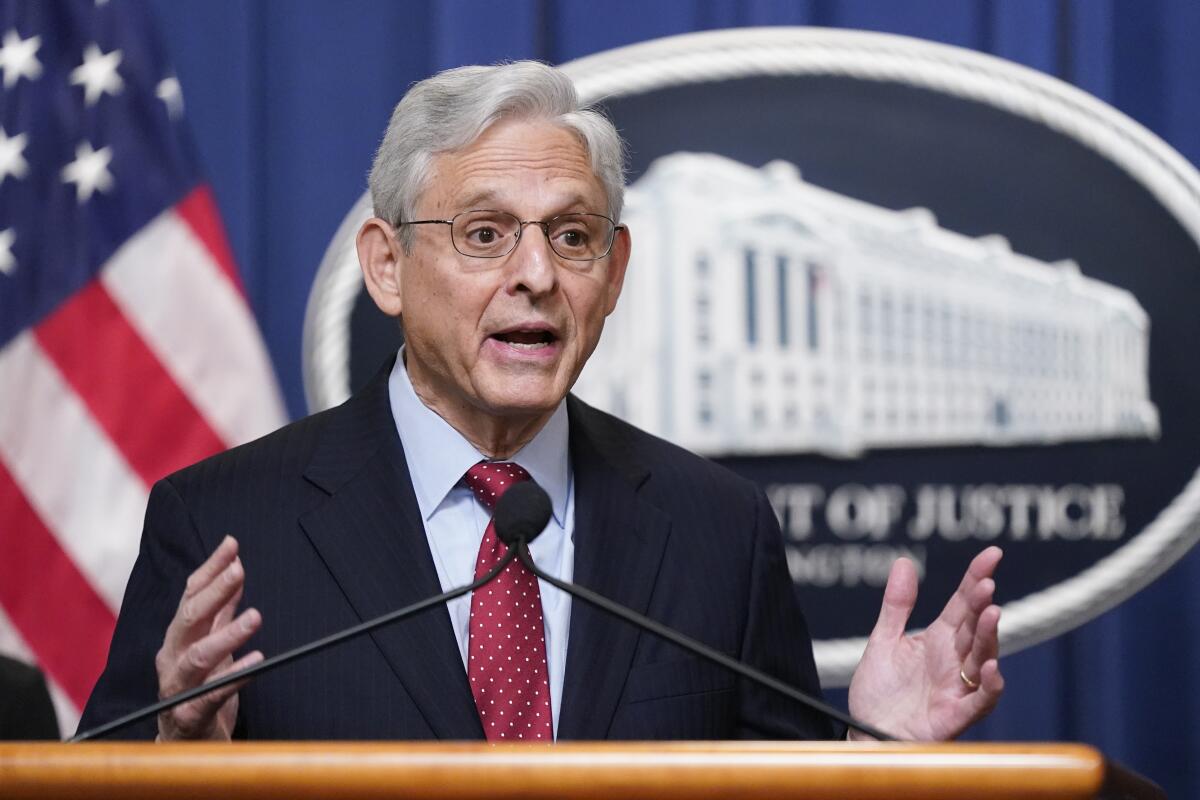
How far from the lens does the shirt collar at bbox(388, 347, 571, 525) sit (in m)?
1.63

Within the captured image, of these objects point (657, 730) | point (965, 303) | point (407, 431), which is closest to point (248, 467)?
point (407, 431)

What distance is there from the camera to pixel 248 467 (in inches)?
64.3

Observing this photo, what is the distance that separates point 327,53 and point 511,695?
4.57 ft

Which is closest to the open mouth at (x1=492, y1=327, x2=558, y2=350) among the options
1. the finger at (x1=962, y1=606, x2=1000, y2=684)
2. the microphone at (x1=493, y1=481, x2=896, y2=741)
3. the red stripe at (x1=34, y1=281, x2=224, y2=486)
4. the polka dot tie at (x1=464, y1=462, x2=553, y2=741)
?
the polka dot tie at (x1=464, y1=462, x2=553, y2=741)

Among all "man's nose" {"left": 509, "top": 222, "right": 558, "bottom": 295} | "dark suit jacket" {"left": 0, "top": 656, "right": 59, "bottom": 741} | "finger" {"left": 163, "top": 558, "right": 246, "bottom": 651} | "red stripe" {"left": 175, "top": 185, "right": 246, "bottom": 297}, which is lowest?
"dark suit jacket" {"left": 0, "top": 656, "right": 59, "bottom": 741}

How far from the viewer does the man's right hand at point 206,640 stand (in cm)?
120

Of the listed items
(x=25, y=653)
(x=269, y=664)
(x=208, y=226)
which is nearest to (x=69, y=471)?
(x=25, y=653)

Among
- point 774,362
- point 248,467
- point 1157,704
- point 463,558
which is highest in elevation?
point 774,362

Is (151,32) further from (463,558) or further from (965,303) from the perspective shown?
(965,303)

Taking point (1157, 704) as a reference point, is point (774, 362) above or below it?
above

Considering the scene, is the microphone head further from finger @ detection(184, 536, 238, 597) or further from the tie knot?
the tie knot

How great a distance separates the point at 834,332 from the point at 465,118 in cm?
100

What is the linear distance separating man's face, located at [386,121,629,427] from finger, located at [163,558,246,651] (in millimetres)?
430

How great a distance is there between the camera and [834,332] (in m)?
2.38
